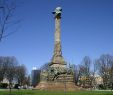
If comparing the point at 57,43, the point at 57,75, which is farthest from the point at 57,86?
the point at 57,43

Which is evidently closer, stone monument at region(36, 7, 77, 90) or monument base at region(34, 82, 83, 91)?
monument base at region(34, 82, 83, 91)

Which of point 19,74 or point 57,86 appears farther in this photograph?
point 19,74

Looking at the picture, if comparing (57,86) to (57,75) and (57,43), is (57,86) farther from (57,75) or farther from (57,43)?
(57,43)

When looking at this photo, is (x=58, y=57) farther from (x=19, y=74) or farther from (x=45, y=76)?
(x=19, y=74)

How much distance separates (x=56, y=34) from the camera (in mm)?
74000

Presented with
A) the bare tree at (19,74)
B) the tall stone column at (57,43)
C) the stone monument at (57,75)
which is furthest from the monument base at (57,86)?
the bare tree at (19,74)

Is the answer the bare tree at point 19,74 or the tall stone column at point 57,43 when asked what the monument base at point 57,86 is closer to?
the tall stone column at point 57,43

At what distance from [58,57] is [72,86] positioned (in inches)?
319

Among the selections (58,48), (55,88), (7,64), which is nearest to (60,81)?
(55,88)

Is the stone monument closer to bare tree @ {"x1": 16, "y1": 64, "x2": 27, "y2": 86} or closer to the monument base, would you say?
the monument base

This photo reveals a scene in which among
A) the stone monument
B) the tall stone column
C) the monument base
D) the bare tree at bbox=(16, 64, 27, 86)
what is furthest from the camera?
the bare tree at bbox=(16, 64, 27, 86)

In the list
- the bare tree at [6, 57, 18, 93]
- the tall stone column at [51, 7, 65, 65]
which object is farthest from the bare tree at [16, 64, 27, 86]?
the tall stone column at [51, 7, 65, 65]

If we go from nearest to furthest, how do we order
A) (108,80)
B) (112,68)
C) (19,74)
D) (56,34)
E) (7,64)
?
1. (56,34)
2. (112,68)
3. (108,80)
4. (7,64)
5. (19,74)

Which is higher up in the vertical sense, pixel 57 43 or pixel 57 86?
pixel 57 43
